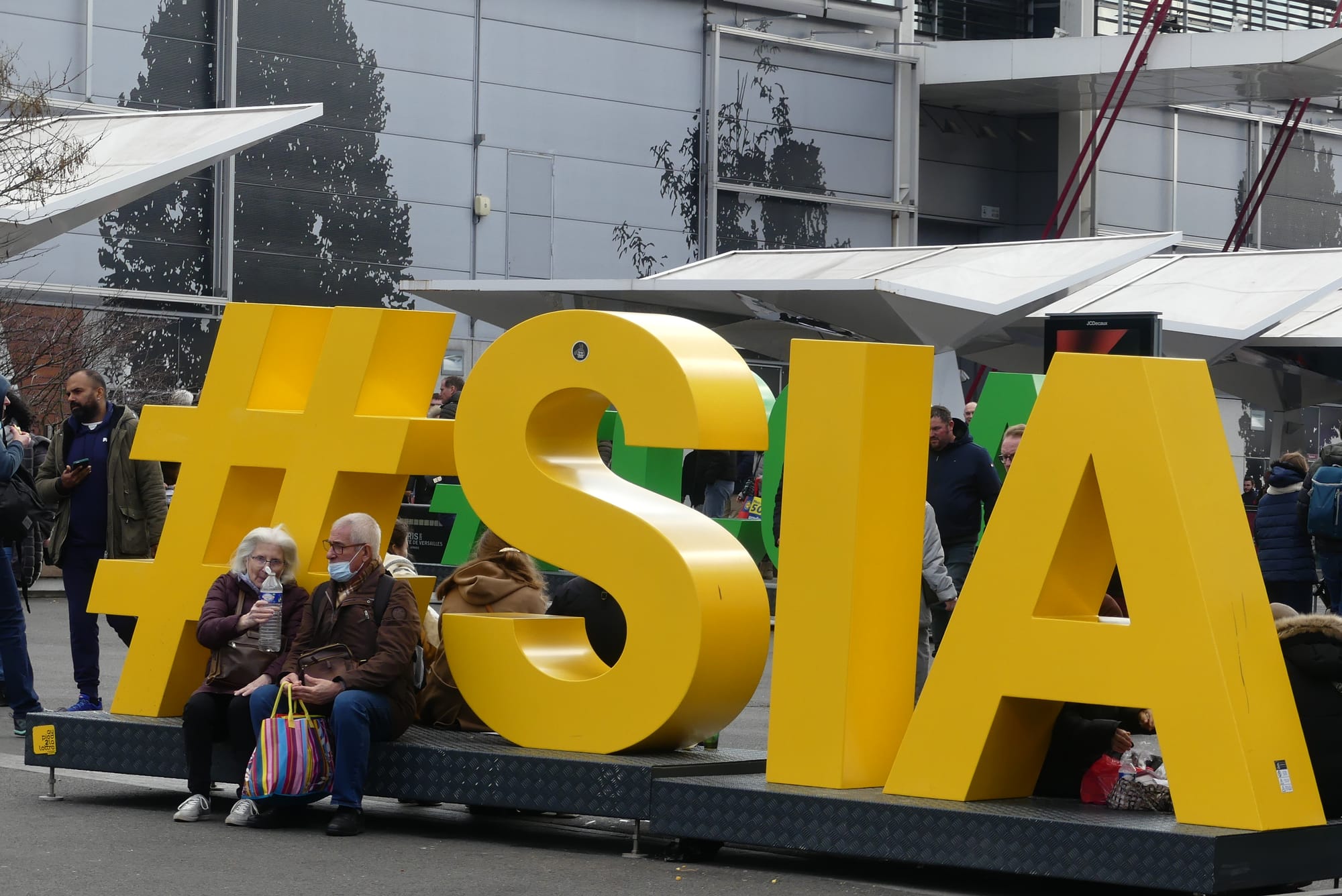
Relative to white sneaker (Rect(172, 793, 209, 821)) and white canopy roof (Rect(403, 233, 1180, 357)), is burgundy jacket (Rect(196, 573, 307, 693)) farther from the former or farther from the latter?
white canopy roof (Rect(403, 233, 1180, 357))

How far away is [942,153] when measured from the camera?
1684 inches

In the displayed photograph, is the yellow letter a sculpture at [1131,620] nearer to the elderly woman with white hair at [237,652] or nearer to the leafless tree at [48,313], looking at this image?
the elderly woman with white hair at [237,652]

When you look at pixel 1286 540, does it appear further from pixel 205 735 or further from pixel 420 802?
pixel 205 735

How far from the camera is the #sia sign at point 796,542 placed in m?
7.08

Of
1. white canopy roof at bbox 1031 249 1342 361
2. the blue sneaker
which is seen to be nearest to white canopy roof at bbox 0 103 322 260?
the blue sneaker

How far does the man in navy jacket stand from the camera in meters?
12.1

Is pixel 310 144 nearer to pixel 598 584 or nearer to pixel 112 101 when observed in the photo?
pixel 112 101

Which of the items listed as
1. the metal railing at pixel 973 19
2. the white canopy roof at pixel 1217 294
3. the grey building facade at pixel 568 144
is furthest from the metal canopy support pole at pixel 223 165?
the metal railing at pixel 973 19

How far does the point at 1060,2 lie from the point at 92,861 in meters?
39.0

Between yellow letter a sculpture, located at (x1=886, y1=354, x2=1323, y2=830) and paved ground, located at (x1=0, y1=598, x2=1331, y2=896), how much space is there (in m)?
0.57

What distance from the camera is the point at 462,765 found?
27.0 feet

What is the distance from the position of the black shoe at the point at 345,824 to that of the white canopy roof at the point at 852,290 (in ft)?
47.6

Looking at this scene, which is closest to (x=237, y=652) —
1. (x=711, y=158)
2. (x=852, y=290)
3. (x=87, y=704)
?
(x=87, y=704)

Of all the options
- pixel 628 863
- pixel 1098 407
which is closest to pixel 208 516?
pixel 628 863
